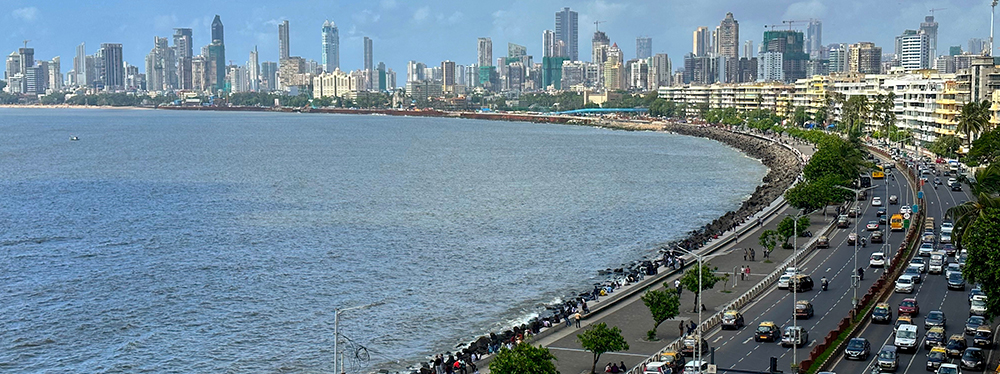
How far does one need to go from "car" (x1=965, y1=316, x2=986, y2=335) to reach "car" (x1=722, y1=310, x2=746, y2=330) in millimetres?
7209

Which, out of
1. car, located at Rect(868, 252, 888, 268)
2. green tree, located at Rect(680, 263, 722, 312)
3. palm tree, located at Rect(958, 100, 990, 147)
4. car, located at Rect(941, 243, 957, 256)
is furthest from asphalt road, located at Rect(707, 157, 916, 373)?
palm tree, located at Rect(958, 100, 990, 147)

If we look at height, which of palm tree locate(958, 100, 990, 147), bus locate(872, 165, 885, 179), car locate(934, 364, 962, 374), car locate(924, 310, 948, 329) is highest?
palm tree locate(958, 100, 990, 147)

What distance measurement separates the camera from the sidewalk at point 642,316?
3681 cm

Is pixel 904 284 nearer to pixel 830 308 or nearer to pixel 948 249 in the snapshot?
pixel 830 308

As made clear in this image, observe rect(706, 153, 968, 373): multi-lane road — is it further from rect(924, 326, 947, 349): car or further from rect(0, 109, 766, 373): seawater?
rect(0, 109, 766, 373): seawater

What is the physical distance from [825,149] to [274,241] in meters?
39.3

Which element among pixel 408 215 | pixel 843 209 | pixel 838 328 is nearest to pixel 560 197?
pixel 408 215

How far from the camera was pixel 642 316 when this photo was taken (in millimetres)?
42844

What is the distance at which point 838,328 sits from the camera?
37.6 meters

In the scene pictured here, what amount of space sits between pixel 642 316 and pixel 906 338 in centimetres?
1054

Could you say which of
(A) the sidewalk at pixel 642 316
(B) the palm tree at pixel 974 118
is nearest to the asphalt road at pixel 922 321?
(A) the sidewalk at pixel 642 316

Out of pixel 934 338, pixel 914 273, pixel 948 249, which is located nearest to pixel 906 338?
pixel 934 338

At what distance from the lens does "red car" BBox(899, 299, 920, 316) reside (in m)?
39.7

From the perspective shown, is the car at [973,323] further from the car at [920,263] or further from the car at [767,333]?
the car at [920,263]
